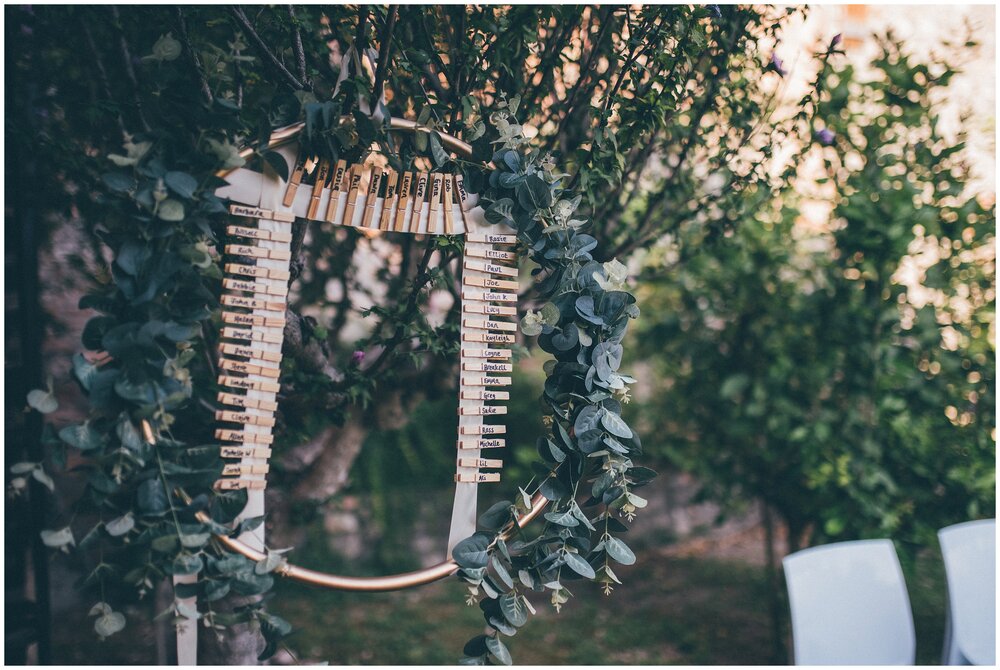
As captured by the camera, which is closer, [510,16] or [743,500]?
[510,16]

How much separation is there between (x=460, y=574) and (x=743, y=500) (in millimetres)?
2059

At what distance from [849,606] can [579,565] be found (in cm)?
117

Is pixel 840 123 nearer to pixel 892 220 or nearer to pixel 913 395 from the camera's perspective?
pixel 892 220

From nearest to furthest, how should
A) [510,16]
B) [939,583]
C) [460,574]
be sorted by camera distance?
[460,574] < [510,16] < [939,583]

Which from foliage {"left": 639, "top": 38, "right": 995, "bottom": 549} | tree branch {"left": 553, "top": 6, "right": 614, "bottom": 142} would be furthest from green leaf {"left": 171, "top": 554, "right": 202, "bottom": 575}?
foliage {"left": 639, "top": 38, "right": 995, "bottom": 549}

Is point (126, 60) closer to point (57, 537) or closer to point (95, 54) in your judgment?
point (95, 54)

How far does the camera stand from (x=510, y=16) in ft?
5.74

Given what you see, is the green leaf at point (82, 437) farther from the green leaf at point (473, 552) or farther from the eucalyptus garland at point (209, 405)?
the green leaf at point (473, 552)

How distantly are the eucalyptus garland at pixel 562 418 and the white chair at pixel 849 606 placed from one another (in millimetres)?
853

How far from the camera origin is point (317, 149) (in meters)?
1.42

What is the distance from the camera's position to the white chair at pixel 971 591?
7.07 ft

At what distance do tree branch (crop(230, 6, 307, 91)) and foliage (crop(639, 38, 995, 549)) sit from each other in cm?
152

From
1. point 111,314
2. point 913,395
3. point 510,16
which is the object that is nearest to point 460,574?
point 111,314

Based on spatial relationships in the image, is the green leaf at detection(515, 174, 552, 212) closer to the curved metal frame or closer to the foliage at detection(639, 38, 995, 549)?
the curved metal frame
